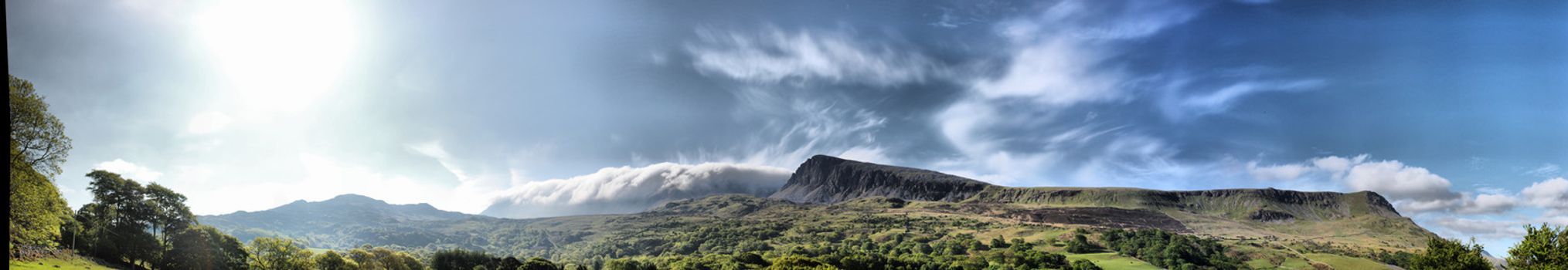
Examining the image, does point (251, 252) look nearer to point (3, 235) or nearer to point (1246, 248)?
point (3, 235)

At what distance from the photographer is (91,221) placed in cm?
6281

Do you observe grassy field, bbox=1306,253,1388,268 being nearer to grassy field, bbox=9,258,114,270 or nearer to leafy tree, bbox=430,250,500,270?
leafy tree, bbox=430,250,500,270

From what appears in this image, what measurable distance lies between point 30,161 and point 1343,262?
18795 cm

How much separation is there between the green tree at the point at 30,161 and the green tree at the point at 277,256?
27.2 metres

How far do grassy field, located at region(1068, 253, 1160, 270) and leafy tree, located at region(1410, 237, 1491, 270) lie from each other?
42404mm

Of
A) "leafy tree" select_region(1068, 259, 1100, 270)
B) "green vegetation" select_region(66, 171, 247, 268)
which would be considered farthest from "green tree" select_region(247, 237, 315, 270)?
"leafy tree" select_region(1068, 259, 1100, 270)

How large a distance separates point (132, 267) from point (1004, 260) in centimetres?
12785

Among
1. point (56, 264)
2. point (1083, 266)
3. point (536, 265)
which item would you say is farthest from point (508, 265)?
point (1083, 266)

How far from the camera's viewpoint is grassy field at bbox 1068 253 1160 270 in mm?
115625

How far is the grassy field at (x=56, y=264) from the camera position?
1473 inches

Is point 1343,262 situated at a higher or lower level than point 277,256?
lower

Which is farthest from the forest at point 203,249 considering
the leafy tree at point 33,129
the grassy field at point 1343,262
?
the grassy field at point 1343,262

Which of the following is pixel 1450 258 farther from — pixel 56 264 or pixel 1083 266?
pixel 56 264

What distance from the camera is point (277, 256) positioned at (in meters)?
67.1
